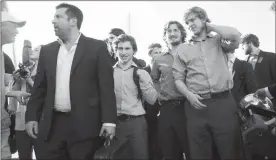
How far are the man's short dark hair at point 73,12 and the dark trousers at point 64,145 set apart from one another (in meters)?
0.94

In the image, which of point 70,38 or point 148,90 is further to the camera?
point 148,90

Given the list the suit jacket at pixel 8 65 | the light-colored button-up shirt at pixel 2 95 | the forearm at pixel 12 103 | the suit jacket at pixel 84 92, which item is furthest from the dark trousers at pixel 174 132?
the suit jacket at pixel 8 65

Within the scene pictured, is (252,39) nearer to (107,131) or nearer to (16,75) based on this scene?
(107,131)

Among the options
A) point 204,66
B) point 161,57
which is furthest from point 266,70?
point 204,66

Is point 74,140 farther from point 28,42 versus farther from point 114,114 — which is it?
point 28,42

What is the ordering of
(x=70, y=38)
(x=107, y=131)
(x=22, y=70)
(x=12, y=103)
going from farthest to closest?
(x=12, y=103) → (x=22, y=70) → (x=70, y=38) → (x=107, y=131)

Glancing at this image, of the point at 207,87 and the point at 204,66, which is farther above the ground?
the point at 204,66

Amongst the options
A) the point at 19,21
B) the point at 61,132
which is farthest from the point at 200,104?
the point at 19,21

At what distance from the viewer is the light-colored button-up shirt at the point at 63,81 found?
2.89 metres

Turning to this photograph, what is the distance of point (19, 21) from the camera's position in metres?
3.54

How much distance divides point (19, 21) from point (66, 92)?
118cm

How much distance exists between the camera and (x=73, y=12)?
123 inches

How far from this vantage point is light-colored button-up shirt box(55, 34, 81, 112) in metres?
2.89

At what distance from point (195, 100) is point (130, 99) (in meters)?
0.90
